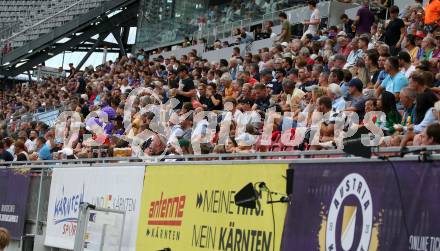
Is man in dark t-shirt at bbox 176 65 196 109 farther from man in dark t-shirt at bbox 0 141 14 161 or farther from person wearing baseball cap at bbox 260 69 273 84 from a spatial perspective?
man in dark t-shirt at bbox 0 141 14 161

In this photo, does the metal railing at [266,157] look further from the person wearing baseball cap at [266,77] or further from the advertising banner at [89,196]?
the person wearing baseball cap at [266,77]

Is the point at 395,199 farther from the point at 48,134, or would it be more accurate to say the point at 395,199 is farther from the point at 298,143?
the point at 48,134

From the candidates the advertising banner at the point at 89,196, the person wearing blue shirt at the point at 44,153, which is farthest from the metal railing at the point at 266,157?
the person wearing blue shirt at the point at 44,153

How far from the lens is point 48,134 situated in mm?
18922

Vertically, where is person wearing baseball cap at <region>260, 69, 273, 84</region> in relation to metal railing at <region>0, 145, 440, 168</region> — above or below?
above

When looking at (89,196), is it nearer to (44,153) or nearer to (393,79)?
(44,153)

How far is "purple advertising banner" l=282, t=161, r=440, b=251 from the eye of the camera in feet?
23.0

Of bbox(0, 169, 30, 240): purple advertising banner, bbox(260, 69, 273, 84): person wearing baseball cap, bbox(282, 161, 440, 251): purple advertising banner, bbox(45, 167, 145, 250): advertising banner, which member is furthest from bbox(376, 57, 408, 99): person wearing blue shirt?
bbox(0, 169, 30, 240): purple advertising banner

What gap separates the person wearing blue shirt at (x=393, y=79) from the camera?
11.3 m

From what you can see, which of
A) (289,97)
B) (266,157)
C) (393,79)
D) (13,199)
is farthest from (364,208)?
(13,199)

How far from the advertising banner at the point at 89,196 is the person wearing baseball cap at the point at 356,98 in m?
3.00

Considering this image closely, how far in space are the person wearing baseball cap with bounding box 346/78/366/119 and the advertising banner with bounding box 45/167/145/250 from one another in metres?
3.00

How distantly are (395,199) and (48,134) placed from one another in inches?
493

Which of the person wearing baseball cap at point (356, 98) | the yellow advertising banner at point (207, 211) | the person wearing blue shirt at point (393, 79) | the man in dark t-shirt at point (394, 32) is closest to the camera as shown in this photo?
the yellow advertising banner at point (207, 211)
